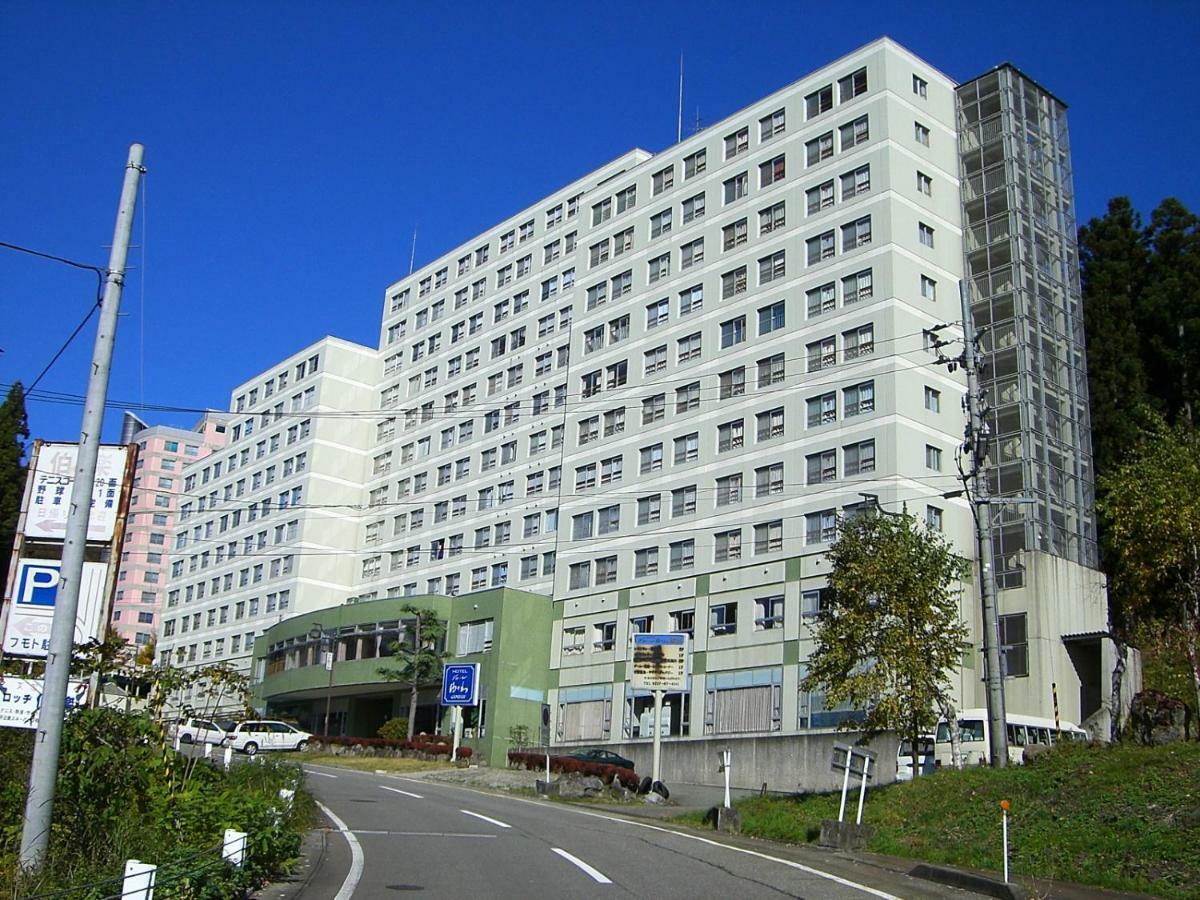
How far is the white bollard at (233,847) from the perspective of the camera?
12375mm

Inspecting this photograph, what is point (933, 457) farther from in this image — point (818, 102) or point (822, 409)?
point (818, 102)

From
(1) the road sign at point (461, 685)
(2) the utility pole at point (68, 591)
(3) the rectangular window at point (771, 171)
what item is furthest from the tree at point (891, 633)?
(3) the rectangular window at point (771, 171)

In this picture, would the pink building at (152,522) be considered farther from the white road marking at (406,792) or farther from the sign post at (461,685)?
the white road marking at (406,792)

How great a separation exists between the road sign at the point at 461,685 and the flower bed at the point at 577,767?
11.3 feet

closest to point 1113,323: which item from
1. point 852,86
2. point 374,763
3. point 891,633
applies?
point 852,86

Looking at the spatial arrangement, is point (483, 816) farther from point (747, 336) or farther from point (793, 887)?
point (747, 336)

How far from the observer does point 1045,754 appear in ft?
79.3

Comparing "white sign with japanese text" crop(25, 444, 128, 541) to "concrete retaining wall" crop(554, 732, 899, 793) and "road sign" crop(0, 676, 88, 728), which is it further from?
"concrete retaining wall" crop(554, 732, 899, 793)

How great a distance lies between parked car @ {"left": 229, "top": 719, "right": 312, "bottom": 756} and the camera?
52625mm

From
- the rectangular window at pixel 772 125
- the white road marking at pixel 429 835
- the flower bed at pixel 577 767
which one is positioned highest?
the rectangular window at pixel 772 125

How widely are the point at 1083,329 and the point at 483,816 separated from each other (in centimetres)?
4367

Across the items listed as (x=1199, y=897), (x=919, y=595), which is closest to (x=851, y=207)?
(x=919, y=595)

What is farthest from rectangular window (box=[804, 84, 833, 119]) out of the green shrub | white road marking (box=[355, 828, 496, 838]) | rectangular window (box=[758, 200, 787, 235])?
white road marking (box=[355, 828, 496, 838])

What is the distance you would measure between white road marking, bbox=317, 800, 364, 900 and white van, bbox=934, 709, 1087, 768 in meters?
23.9
